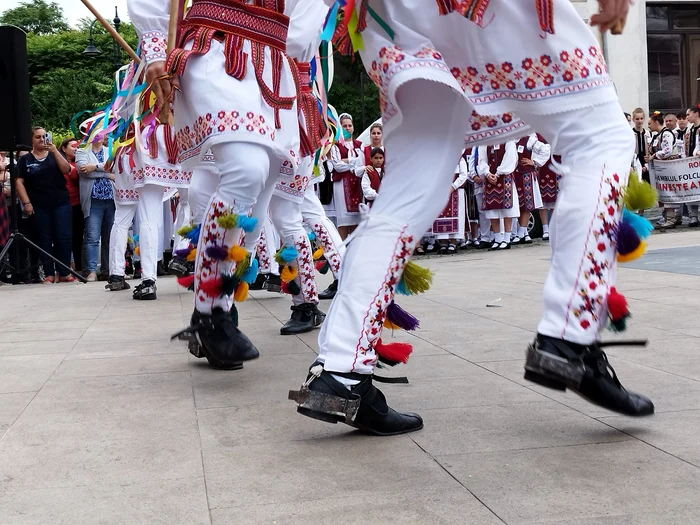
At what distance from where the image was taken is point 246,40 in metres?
3.37

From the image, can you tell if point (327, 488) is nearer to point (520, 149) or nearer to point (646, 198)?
point (646, 198)

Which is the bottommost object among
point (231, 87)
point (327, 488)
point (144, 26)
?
point (327, 488)

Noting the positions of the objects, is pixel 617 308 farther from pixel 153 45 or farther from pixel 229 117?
pixel 153 45

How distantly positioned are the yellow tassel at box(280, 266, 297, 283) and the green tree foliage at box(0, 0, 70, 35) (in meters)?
61.8

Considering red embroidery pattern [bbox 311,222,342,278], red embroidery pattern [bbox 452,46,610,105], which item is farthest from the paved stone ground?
red embroidery pattern [bbox 311,222,342,278]

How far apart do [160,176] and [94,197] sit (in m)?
3.68

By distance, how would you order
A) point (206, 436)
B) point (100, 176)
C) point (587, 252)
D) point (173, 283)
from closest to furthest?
point (587, 252), point (206, 436), point (173, 283), point (100, 176)

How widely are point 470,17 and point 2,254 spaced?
320 inches

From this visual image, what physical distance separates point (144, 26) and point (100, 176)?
775 cm

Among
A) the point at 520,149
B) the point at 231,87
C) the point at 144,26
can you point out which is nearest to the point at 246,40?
the point at 231,87

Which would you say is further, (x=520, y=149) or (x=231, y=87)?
(x=520, y=149)

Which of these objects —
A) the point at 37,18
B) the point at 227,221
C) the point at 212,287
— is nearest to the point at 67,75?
the point at 37,18

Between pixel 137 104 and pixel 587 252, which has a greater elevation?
pixel 137 104

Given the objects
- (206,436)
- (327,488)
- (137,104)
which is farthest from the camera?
(137,104)
